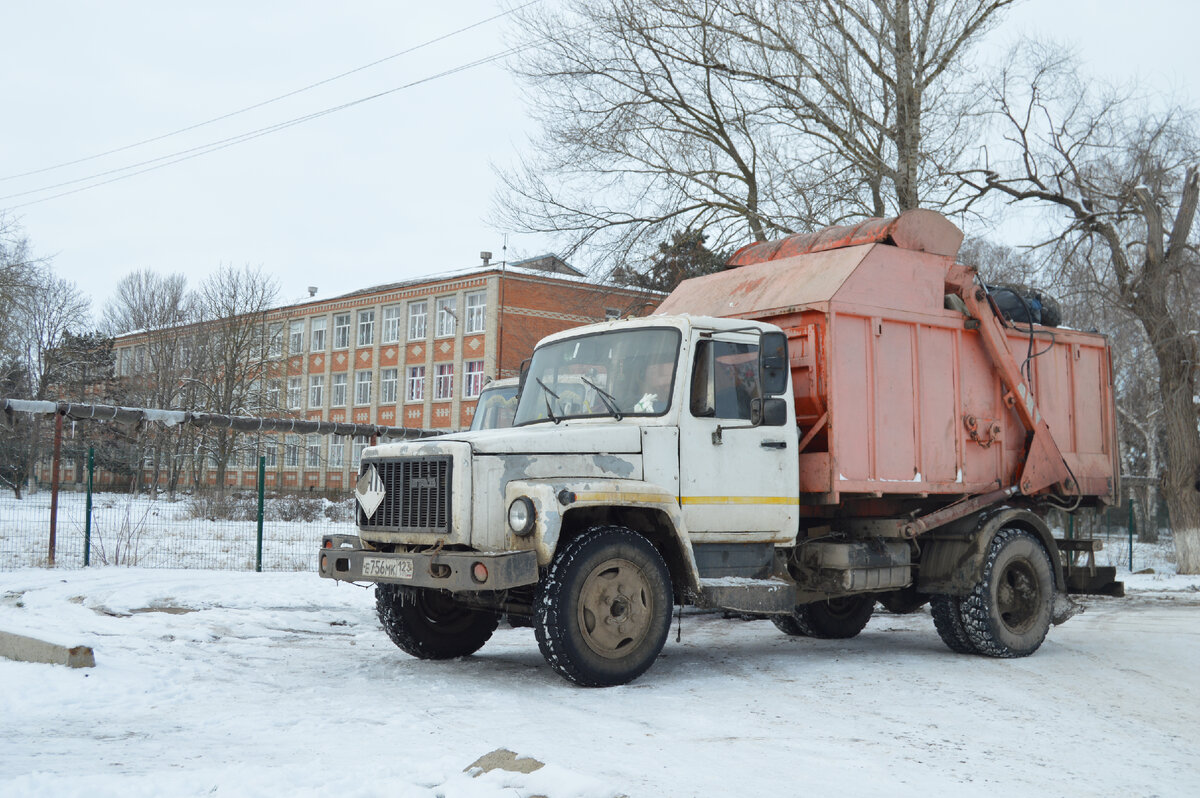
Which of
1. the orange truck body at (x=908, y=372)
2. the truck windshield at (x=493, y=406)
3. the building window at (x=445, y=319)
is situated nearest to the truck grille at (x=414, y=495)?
the orange truck body at (x=908, y=372)

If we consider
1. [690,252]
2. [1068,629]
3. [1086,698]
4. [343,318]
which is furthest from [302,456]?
[1086,698]

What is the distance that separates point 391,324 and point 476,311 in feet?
26.3

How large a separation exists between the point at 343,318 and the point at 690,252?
46559 millimetres

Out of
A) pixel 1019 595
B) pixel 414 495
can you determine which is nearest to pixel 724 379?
pixel 414 495

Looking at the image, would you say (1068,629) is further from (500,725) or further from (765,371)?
(500,725)

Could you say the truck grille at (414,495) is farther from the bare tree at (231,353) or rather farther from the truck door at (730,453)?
the bare tree at (231,353)

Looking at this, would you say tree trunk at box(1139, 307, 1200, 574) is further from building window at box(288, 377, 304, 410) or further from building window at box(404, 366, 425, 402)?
building window at box(288, 377, 304, 410)

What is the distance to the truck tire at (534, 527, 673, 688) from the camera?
709cm

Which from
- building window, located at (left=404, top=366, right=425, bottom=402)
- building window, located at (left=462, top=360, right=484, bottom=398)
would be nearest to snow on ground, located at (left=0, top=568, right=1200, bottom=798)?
building window, located at (left=462, top=360, right=484, bottom=398)

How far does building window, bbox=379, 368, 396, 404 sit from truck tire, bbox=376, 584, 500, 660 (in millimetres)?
53024

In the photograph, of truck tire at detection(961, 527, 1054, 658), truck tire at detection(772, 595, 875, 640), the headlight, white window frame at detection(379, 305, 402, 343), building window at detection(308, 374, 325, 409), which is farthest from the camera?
building window at detection(308, 374, 325, 409)

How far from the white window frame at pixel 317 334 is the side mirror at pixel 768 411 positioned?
201 ft

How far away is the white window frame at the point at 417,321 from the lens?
5925 cm

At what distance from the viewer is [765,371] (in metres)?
7.91
